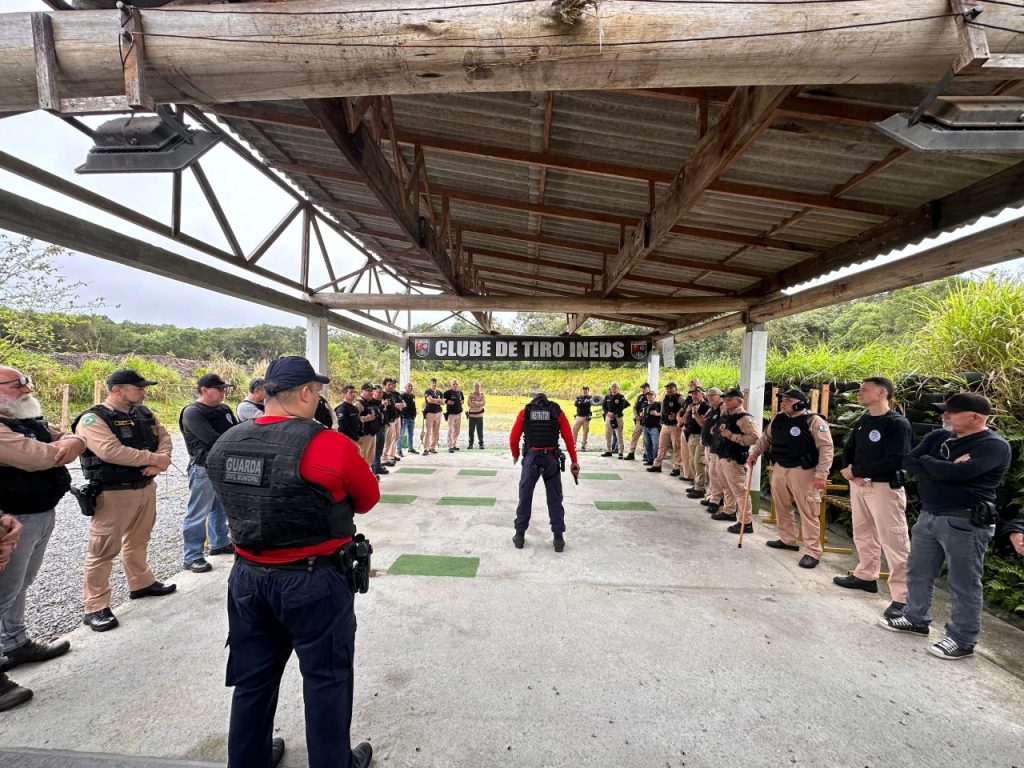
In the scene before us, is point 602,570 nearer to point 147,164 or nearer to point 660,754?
point 660,754

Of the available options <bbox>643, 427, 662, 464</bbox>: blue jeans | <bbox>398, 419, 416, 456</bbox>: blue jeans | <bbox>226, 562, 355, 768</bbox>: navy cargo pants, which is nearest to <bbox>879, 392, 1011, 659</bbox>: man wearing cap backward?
<bbox>226, 562, 355, 768</bbox>: navy cargo pants

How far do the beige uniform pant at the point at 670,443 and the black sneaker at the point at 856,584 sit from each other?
463 centimetres

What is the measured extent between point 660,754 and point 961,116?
289cm

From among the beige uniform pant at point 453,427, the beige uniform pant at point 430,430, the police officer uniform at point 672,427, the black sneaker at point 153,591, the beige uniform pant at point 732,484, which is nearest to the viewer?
the black sneaker at point 153,591

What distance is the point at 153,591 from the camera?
335cm

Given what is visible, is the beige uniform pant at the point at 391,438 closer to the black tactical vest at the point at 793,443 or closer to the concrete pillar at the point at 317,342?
the concrete pillar at the point at 317,342

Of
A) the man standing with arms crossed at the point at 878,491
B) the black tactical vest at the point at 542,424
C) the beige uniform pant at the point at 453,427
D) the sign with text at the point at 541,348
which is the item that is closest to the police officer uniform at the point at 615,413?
the sign with text at the point at 541,348

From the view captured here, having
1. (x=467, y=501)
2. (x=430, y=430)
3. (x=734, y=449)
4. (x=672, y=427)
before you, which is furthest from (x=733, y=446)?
(x=430, y=430)

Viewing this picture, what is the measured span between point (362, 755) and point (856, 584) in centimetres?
405

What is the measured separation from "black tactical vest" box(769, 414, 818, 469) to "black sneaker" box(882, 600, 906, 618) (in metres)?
1.38

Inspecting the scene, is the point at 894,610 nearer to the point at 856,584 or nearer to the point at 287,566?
the point at 856,584

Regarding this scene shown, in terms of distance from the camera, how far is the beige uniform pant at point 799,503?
14.0 ft

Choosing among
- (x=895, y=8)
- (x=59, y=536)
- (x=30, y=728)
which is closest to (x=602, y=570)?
(x=30, y=728)

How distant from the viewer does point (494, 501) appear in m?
6.22
